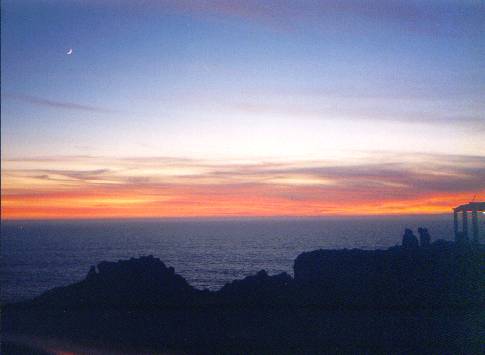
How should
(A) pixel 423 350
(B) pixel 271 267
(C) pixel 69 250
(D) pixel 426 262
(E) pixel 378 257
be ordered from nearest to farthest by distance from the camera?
(A) pixel 423 350
(D) pixel 426 262
(E) pixel 378 257
(B) pixel 271 267
(C) pixel 69 250

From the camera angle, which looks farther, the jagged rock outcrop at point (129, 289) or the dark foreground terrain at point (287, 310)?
the jagged rock outcrop at point (129, 289)

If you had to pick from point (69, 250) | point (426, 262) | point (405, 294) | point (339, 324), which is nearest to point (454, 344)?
point (339, 324)

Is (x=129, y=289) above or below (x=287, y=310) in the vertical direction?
below

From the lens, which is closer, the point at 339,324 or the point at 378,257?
the point at 339,324

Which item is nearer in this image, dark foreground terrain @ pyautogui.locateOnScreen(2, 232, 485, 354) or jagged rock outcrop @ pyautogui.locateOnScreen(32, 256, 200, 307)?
dark foreground terrain @ pyautogui.locateOnScreen(2, 232, 485, 354)

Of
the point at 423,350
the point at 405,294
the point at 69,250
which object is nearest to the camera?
the point at 423,350

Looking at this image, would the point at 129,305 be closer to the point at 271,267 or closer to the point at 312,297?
the point at 312,297

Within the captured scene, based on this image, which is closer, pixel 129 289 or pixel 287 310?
pixel 287 310

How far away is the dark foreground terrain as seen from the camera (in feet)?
22.8

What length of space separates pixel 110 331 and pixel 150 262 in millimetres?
5364

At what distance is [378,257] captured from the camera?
503 inches

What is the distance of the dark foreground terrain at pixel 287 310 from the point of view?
6.96 metres

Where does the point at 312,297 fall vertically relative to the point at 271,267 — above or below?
above

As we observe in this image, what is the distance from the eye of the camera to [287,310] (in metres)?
9.29
